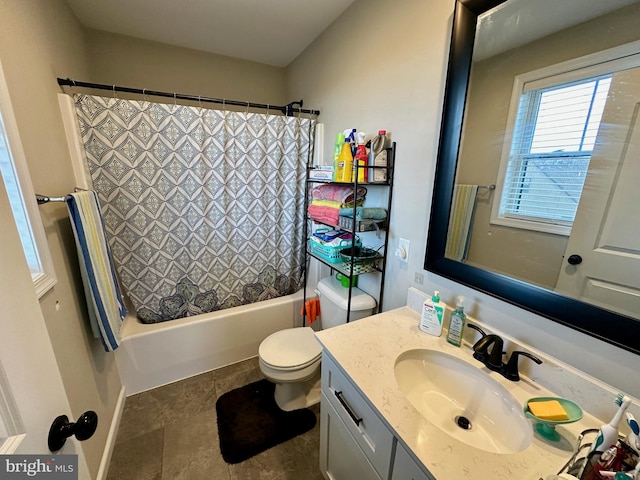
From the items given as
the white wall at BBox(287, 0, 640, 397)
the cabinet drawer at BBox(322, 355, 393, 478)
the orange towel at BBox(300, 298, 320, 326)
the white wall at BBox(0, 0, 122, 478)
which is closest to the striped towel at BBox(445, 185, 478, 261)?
the white wall at BBox(287, 0, 640, 397)

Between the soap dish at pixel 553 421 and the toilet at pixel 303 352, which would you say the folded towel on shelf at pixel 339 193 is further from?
the soap dish at pixel 553 421

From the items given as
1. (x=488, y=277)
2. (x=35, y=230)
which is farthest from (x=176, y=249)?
(x=488, y=277)

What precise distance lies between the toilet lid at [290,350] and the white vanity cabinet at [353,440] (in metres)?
0.42

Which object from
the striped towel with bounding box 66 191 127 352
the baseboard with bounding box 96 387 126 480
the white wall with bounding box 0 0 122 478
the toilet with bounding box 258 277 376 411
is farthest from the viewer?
the toilet with bounding box 258 277 376 411

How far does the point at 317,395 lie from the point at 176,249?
1369 millimetres

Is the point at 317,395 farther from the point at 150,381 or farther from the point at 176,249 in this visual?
the point at 176,249

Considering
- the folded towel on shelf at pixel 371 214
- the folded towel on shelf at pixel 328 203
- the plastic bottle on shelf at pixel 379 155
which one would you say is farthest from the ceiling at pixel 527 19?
the folded towel on shelf at pixel 328 203

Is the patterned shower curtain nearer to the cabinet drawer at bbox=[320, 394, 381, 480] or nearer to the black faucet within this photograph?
the cabinet drawer at bbox=[320, 394, 381, 480]

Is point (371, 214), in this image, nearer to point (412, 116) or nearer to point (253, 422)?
point (412, 116)

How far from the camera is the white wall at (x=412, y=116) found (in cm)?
80

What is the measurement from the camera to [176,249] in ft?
5.96

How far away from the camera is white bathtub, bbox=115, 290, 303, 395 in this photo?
1737 mm

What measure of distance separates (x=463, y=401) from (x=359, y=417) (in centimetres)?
39

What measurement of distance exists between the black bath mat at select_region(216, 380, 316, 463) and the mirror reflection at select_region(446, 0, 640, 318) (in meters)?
1.38
